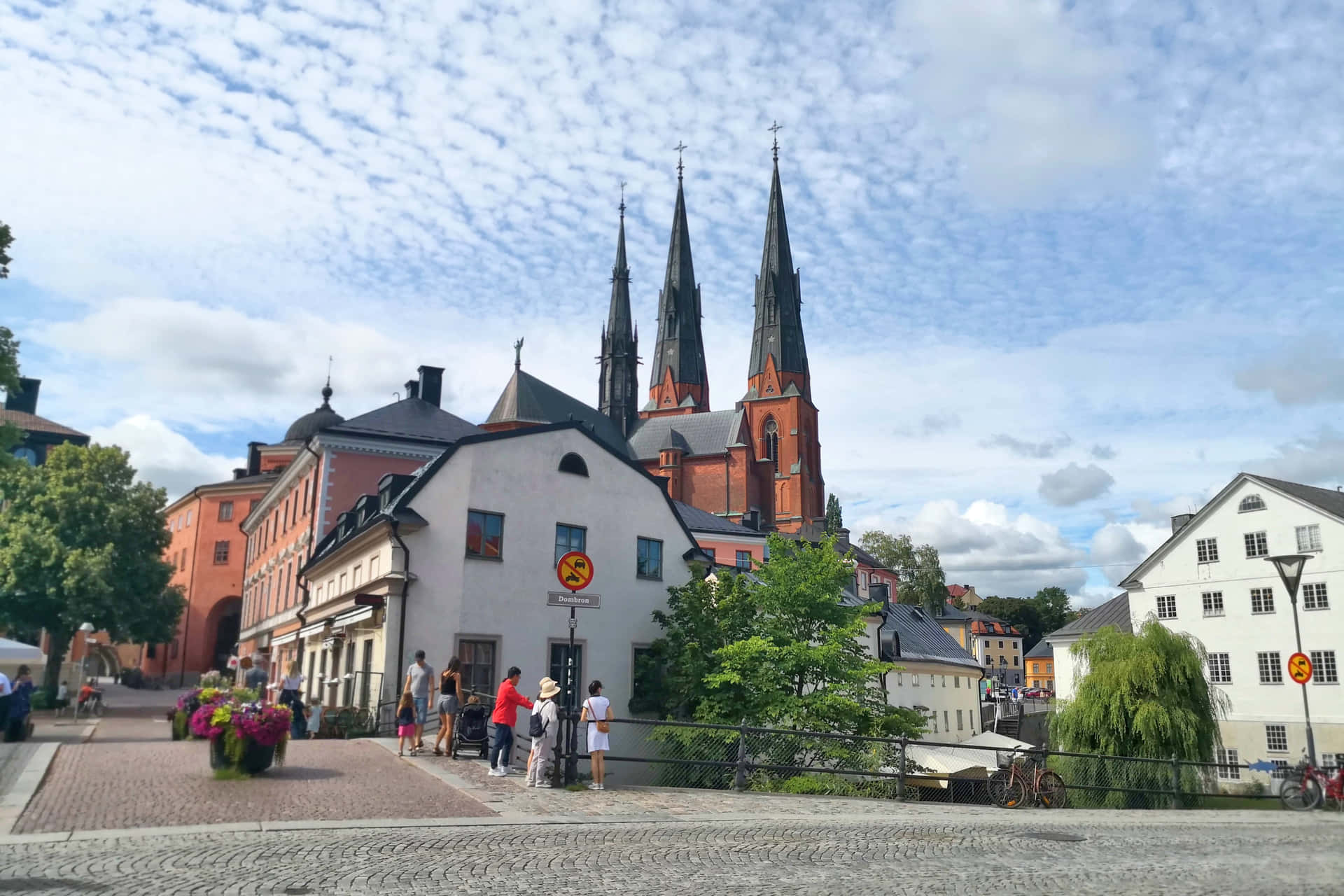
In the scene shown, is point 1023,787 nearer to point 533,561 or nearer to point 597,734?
point 597,734

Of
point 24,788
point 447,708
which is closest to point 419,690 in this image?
point 447,708

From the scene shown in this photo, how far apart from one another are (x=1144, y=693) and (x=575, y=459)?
794 inches

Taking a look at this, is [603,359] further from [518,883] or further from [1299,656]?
[518,883]

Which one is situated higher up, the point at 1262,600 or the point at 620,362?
the point at 620,362

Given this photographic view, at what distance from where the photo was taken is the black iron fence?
15984 millimetres

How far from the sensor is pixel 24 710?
64.7 ft

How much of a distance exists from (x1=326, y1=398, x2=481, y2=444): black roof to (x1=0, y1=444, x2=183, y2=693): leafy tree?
11064 mm

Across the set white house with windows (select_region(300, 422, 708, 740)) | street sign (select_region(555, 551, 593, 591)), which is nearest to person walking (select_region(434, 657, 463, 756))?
street sign (select_region(555, 551, 593, 591))

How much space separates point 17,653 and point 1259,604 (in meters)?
44.4

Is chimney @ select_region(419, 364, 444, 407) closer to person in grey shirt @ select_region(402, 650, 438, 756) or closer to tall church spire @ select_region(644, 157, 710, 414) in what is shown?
person in grey shirt @ select_region(402, 650, 438, 756)

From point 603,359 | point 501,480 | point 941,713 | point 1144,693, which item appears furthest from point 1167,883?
point 603,359

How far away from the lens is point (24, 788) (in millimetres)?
13023

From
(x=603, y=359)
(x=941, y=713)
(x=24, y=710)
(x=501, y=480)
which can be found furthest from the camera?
(x=603, y=359)

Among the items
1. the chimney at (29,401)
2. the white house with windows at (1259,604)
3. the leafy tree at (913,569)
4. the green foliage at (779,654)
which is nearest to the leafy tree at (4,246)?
the green foliage at (779,654)
